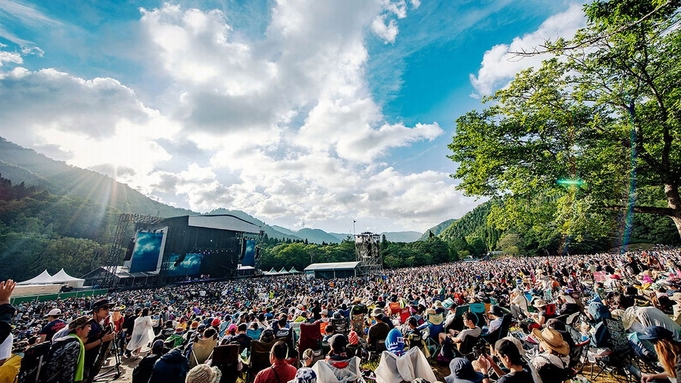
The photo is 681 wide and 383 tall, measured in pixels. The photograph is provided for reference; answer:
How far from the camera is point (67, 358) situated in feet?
11.0

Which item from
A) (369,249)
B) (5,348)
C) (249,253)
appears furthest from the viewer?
(249,253)

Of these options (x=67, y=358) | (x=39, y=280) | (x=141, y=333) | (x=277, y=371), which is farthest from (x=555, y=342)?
(x=39, y=280)

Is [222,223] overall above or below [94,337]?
above

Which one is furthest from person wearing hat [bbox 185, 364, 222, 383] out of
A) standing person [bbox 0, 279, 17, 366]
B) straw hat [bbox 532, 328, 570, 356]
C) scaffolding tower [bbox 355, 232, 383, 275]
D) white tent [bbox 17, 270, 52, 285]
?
scaffolding tower [bbox 355, 232, 383, 275]

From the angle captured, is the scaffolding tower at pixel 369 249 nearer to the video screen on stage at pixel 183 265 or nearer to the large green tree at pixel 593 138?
the video screen on stage at pixel 183 265

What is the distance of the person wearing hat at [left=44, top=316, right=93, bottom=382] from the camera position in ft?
10.6

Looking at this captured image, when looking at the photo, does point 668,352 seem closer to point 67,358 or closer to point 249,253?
point 67,358

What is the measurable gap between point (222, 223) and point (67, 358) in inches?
1898

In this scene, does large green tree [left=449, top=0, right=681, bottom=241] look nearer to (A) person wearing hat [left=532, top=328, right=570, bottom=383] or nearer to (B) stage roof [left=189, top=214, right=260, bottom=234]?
(A) person wearing hat [left=532, top=328, right=570, bottom=383]

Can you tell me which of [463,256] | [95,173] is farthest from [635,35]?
[95,173]

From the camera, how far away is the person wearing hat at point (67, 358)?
3242mm

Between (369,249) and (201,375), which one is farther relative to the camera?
(369,249)

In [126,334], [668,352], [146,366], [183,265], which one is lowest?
[126,334]

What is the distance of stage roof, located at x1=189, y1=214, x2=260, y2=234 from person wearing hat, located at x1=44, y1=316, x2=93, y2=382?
4370cm
